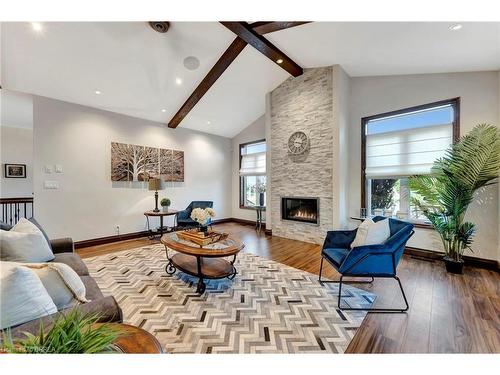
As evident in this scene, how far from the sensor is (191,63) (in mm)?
3883

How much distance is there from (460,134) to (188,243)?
4.24 m

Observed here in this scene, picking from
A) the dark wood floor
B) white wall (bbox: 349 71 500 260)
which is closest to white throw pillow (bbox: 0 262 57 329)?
the dark wood floor

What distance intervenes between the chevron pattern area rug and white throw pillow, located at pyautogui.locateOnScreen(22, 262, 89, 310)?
76cm

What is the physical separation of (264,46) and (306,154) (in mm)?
2107

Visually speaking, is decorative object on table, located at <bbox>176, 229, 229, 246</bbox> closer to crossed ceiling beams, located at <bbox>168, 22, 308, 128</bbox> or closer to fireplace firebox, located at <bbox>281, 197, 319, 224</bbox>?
fireplace firebox, located at <bbox>281, 197, 319, 224</bbox>

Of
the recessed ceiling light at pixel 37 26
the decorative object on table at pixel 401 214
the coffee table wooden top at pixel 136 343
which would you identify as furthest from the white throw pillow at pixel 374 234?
the recessed ceiling light at pixel 37 26

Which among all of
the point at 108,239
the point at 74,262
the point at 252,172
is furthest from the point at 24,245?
the point at 252,172

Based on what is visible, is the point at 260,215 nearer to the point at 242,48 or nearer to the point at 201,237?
the point at 201,237

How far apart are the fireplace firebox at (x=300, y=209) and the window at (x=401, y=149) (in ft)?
3.04

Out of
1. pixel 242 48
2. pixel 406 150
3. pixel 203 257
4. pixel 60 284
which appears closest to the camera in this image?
pixel 60 284

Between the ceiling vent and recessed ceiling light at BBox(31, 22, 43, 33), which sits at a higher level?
the ceiling vent

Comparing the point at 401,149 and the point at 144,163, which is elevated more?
the point at 401,149

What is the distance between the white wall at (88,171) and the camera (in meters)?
3.83

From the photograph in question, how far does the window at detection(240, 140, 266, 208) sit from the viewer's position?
246 inches
